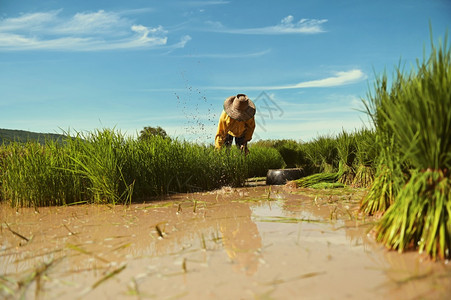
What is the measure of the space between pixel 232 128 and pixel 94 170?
14.5ft

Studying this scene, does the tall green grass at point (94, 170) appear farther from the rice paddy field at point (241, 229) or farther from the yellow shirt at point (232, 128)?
the yellow shirt at point (232, 128)

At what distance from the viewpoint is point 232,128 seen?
9.20m

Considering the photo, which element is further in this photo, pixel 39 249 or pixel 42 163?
pixel 42 163

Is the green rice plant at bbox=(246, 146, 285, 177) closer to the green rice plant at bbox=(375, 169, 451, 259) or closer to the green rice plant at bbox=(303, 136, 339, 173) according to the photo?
the green rice plant at bbox=(303, 136, 339, 173)

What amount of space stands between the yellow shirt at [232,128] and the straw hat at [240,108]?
0.23 m

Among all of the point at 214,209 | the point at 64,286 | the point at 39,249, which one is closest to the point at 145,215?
the point at 214,209

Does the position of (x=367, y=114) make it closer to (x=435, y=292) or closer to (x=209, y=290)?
(x=435, y=292)

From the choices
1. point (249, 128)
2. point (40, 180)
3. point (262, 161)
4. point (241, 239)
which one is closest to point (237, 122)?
point (249, 128)

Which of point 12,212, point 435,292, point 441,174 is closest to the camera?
point 435,292

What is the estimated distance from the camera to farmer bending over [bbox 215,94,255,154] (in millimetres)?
8852

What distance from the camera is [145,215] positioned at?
177 inches

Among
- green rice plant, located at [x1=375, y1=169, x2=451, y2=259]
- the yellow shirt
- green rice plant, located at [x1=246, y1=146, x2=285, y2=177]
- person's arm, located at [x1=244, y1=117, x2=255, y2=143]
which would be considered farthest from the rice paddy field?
green rice plant, located at [x1=246, y1=146, x2=285, y2=177]

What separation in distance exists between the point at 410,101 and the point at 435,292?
4.98 feet

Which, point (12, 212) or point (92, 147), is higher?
point (92, 147)
